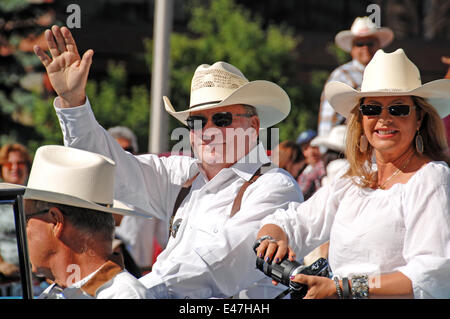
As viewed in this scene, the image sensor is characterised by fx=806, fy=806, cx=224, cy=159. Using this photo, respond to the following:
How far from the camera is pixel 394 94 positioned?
3.64 meters

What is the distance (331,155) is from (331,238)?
11.0 ft

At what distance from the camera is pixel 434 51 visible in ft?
106

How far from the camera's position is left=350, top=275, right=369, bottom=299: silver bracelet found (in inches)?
126

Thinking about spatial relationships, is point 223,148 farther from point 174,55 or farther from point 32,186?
point 174,55

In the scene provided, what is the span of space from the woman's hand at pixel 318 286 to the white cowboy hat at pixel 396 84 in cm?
94

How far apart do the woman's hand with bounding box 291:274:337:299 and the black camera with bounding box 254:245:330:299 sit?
0.02 m

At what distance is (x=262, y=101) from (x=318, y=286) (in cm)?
144

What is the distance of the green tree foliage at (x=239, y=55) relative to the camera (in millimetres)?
26797

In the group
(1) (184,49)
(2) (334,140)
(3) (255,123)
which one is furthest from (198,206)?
(1) (184,49)

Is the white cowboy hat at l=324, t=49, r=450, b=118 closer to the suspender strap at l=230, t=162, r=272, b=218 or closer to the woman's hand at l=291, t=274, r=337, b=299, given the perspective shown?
the suspender strap at l=230, t=162, r=272, b=218

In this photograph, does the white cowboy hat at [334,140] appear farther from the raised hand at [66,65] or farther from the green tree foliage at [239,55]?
the green tree foliage at [239,55]

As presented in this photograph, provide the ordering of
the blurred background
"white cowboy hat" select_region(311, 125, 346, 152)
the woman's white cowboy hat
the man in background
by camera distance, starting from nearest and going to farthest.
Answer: the woman's white cowboy hat < "white cowboy hat" select_region(311, 125, 346, 152) < the man in background < the blurred background

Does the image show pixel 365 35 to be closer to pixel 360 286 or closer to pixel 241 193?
pixel 241 193

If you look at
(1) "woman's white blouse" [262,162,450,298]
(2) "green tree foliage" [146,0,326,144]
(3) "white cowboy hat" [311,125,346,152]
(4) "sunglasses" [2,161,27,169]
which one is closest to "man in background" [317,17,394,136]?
(3) "white cowboy hat" [311,125,346,152]
